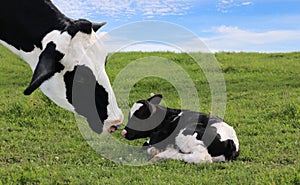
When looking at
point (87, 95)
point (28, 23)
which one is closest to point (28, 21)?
point (28, 23)

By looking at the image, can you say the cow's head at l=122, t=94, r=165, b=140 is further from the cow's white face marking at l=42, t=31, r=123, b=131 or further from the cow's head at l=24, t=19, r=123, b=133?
the cow's white face marking at l=42, t=31, r=123, b=131

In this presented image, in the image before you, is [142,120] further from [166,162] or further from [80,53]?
[80,53]

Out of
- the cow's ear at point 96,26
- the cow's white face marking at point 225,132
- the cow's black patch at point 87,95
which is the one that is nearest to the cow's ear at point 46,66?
the cow's black patch at point 87,95

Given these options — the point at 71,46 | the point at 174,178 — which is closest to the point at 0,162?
the point at 174,178

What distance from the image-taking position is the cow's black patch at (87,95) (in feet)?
16.9

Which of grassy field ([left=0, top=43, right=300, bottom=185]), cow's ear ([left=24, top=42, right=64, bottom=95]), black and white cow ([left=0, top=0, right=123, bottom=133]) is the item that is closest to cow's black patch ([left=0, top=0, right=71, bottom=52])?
black and white cow ([left=0, top=0, right=123, bottom=133])

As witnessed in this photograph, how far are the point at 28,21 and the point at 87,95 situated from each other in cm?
99

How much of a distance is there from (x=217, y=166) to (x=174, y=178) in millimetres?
927

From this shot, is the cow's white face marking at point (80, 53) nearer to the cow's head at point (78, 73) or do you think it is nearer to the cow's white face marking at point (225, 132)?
the cow's head at point (78, 73)

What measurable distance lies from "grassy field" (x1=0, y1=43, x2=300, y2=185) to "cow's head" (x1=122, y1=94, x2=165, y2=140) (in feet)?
2.37

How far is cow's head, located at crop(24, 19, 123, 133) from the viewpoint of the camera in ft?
16.0

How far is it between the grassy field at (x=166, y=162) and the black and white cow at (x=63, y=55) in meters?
1.76

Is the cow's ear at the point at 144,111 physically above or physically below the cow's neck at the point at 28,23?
below

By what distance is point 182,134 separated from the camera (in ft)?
27.1
